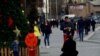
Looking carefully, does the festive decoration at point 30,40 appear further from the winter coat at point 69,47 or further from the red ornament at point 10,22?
the red ornament at point 10,22

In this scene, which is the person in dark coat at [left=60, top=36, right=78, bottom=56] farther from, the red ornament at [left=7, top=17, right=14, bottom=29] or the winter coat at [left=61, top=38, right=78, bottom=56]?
the red ornament at [left=7, top=17, right=14, bottom=29]

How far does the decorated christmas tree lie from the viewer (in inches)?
514

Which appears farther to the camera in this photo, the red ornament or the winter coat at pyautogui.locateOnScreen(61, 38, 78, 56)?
the winter coat at pyautogui.locateOnScreen(61, 38, 78, 56)

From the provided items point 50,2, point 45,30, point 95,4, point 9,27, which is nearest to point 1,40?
point 9,27

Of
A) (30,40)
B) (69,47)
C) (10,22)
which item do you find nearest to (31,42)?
(30,40)

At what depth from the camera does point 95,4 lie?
137750 mm

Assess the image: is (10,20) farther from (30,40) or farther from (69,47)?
(30,40)

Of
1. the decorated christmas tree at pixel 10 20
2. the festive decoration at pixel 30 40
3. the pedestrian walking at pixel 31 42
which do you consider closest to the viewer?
the decorated christmas tree at pixel 10 20

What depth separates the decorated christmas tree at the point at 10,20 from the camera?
13062 mm

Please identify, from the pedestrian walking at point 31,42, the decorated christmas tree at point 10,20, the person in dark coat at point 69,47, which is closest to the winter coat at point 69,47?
the person in dark coat at point 69,47

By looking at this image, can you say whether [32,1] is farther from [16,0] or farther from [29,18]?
[29,18]

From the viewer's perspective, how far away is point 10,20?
1309cm

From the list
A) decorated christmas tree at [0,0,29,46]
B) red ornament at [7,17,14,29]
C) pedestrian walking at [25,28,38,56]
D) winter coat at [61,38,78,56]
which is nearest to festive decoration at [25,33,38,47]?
pedestrian walking at [25,28,38,56]

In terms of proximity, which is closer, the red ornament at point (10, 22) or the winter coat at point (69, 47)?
the red ornament at point (10, 22)
